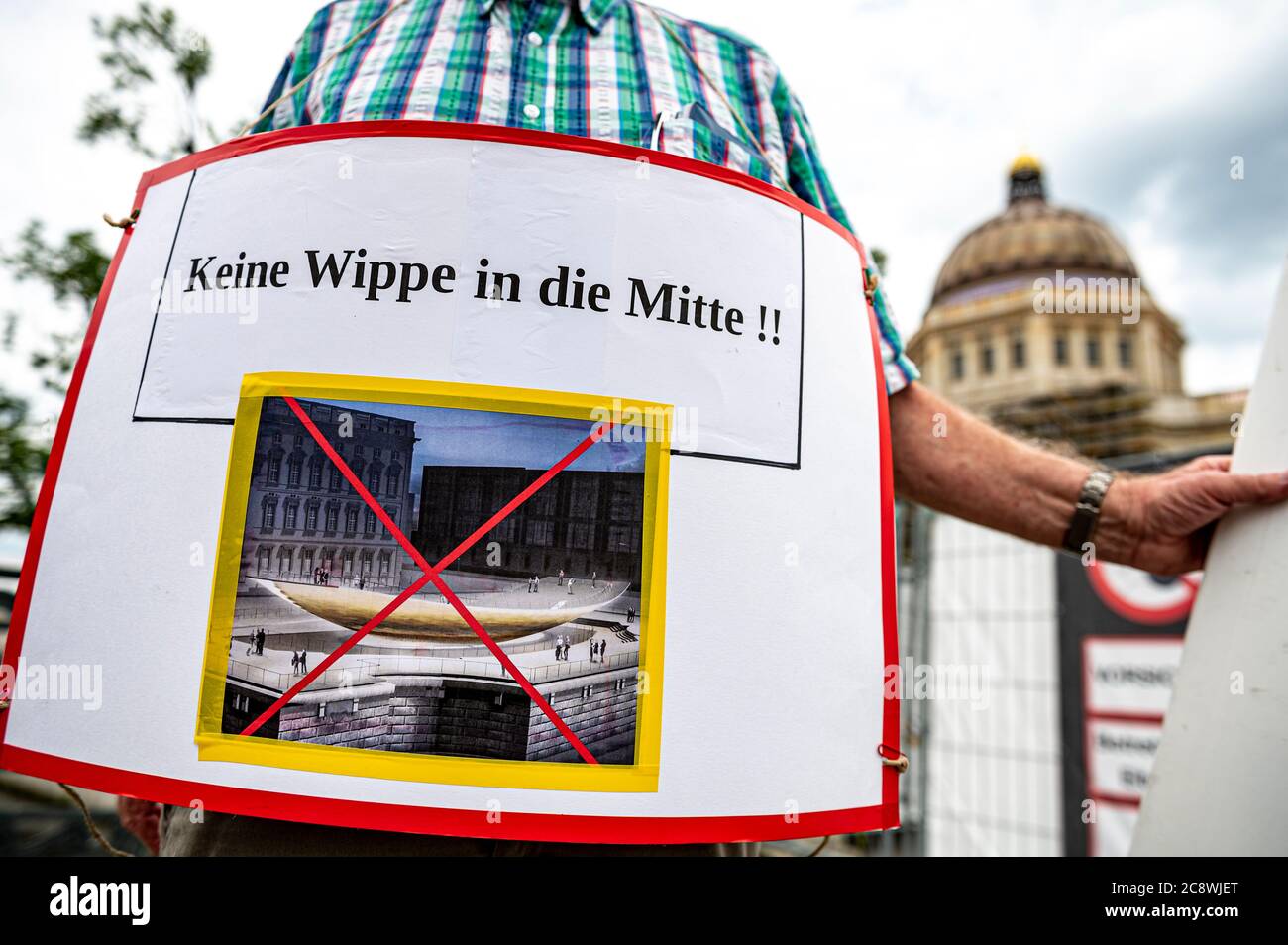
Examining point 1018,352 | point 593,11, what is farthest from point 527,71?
point 1018,352

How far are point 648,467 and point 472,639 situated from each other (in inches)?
10.3

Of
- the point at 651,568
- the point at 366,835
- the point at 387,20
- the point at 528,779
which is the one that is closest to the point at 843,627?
the point at 651,568

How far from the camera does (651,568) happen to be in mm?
864

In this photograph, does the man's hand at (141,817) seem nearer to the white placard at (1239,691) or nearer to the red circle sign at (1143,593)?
the white placard at (1239,691)

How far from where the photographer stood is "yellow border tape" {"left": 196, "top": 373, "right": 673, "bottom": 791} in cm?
81

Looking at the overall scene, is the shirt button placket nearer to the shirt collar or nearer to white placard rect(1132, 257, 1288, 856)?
the shirt collar

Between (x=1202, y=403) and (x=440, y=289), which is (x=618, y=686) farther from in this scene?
(x=1202, y=403)

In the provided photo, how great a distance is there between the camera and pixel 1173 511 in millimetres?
1336

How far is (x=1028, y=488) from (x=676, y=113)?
89 centimetres

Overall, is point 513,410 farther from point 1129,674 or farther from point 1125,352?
point 1125,352

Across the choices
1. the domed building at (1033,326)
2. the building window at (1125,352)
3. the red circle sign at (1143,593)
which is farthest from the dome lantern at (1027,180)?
the red circle sign at (1143,593)

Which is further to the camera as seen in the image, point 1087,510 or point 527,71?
point 1087,510

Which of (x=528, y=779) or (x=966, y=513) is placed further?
(x=966, y=513)

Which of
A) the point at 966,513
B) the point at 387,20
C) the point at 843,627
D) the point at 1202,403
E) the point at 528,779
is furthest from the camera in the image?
the point at 1202,403
